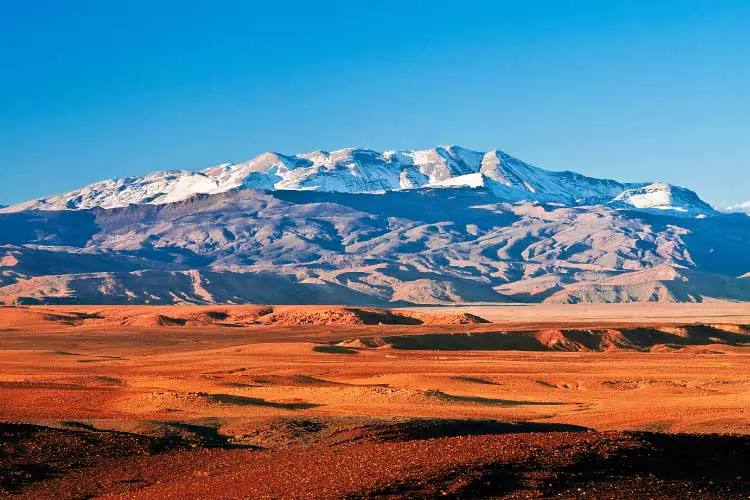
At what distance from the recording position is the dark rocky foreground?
22.0m

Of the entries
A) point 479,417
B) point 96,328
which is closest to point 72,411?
point 479,417

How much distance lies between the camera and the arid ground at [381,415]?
2336 centimetres

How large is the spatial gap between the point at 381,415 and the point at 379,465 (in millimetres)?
15442

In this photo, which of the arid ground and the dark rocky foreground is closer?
the dark rocky foreground

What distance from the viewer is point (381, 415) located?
130 feet

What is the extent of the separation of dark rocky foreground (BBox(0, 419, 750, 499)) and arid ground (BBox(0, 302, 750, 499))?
0.07 metres

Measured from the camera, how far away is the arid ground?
23.4 m

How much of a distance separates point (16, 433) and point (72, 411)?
1084 cm

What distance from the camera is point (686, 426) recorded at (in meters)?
35.8

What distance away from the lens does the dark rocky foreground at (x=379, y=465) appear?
22031 millimetres

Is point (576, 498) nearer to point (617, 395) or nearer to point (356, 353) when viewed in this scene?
point (617, 395)

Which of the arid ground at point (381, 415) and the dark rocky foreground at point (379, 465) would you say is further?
the arid ground at point (381, 415)

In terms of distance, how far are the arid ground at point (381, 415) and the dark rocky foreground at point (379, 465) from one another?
7cm

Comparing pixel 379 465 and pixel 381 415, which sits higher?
pixel 379 465
